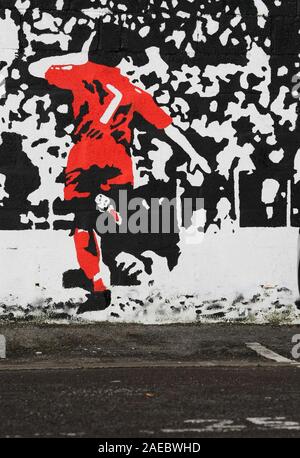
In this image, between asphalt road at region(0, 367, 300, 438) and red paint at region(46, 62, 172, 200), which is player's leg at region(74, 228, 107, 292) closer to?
red paint at region(46, 62, 172, 200)

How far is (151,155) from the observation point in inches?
396

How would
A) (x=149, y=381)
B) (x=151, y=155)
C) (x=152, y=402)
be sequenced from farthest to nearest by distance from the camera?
(x=151, y=155)
(x=149, y=381)
(x=152, y=402)

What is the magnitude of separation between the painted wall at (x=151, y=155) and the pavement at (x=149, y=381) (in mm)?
500

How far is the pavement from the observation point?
18.3 feet

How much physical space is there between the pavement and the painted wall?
500mm

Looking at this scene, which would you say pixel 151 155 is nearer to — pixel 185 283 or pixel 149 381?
pixel 185 283

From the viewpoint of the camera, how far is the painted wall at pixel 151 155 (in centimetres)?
995

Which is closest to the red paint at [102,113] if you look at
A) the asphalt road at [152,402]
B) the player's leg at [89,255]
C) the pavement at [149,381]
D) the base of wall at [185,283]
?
the player's leg at [89,255]

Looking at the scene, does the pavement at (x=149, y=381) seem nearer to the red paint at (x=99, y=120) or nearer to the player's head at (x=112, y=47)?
the red paint at (x=99, y=120)

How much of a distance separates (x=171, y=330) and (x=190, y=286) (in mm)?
680

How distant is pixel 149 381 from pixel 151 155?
363 cm

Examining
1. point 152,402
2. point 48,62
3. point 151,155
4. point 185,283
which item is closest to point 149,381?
point 152,402

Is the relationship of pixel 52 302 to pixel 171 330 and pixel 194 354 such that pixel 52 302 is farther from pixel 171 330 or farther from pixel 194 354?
pixel 194 354

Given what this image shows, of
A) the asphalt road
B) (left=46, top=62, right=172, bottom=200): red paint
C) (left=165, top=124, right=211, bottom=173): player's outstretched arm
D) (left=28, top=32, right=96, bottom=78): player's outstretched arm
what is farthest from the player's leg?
the asphalt road
